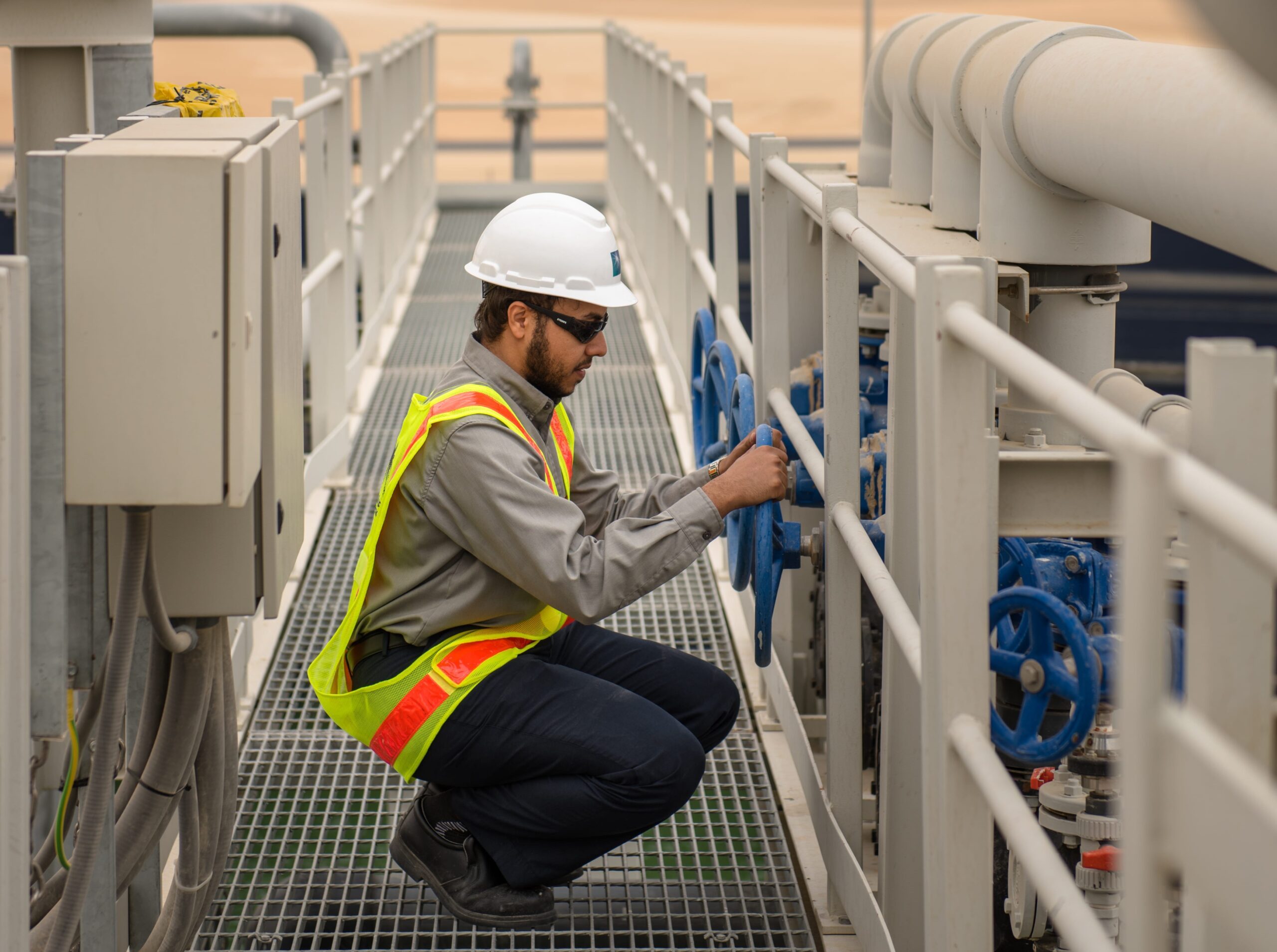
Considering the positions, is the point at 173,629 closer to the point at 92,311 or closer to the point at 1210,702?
the point at 92,311

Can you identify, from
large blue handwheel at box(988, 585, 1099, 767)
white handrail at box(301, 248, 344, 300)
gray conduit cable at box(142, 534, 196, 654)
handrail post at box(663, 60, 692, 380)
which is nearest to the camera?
large blue handwheel at box(988, 585, 1099, 767)

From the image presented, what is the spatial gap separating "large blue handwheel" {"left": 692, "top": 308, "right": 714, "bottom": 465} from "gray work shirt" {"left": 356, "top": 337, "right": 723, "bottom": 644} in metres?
0.74

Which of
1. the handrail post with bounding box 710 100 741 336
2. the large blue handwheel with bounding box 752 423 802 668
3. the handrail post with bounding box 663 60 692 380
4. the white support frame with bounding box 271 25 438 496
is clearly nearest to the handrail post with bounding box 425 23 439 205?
the white support frame with bounding box 271 25 438 496

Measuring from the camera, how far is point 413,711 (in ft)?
7.81

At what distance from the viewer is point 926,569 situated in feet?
5.42

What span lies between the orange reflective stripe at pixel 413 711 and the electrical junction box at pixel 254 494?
0.31 metres

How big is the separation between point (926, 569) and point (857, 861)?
2.90 ft

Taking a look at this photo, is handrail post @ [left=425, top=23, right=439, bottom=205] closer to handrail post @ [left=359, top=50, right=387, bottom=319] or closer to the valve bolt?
handrail post @ [left=359, top=50, right=387, bottom=319]

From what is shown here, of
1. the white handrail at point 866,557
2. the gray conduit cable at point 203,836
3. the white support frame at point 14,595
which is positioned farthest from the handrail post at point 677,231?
the white support frame at point 14,595

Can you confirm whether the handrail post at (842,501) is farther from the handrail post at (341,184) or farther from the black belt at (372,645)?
the handrail post at (341,184)

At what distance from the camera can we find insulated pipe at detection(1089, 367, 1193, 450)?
2.01 meters

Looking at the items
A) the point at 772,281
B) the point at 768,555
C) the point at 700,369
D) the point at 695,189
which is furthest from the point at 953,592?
the point at 695,189

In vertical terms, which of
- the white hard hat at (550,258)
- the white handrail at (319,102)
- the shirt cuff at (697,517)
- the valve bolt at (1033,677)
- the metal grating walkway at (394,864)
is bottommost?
the metal grating walkway at (394,864)

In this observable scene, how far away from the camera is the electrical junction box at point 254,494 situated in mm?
1983
